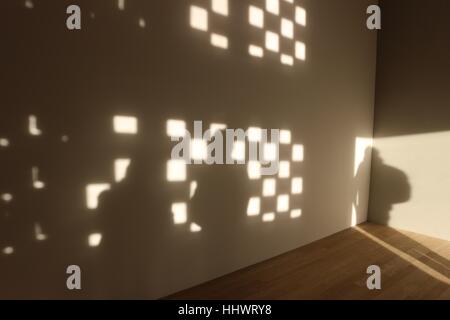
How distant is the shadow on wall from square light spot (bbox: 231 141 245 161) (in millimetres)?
2077

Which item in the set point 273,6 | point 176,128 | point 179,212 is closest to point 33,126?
point 176,128

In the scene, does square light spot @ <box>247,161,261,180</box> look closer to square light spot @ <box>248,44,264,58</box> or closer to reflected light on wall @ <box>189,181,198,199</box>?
reflected light on wall @ <box>189,181,198,199</box>

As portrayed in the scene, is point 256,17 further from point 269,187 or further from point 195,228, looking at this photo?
point 195,228

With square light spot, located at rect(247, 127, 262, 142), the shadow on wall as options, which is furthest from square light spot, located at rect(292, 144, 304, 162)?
the shadow on wall

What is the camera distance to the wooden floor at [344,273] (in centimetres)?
217

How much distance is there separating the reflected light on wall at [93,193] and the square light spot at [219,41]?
1139mm

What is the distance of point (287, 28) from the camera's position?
108 inches

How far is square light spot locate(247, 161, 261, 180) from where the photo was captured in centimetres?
253

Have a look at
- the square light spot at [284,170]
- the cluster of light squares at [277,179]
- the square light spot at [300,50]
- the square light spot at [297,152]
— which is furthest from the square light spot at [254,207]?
the square light spot at [300,50]

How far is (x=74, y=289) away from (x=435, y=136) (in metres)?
3.37

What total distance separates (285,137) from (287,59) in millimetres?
628

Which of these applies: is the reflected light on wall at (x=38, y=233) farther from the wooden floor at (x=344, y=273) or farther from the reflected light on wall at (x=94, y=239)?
the wooden floor at (x=344, y=273)

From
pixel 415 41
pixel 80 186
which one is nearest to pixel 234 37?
pixel 80 186
